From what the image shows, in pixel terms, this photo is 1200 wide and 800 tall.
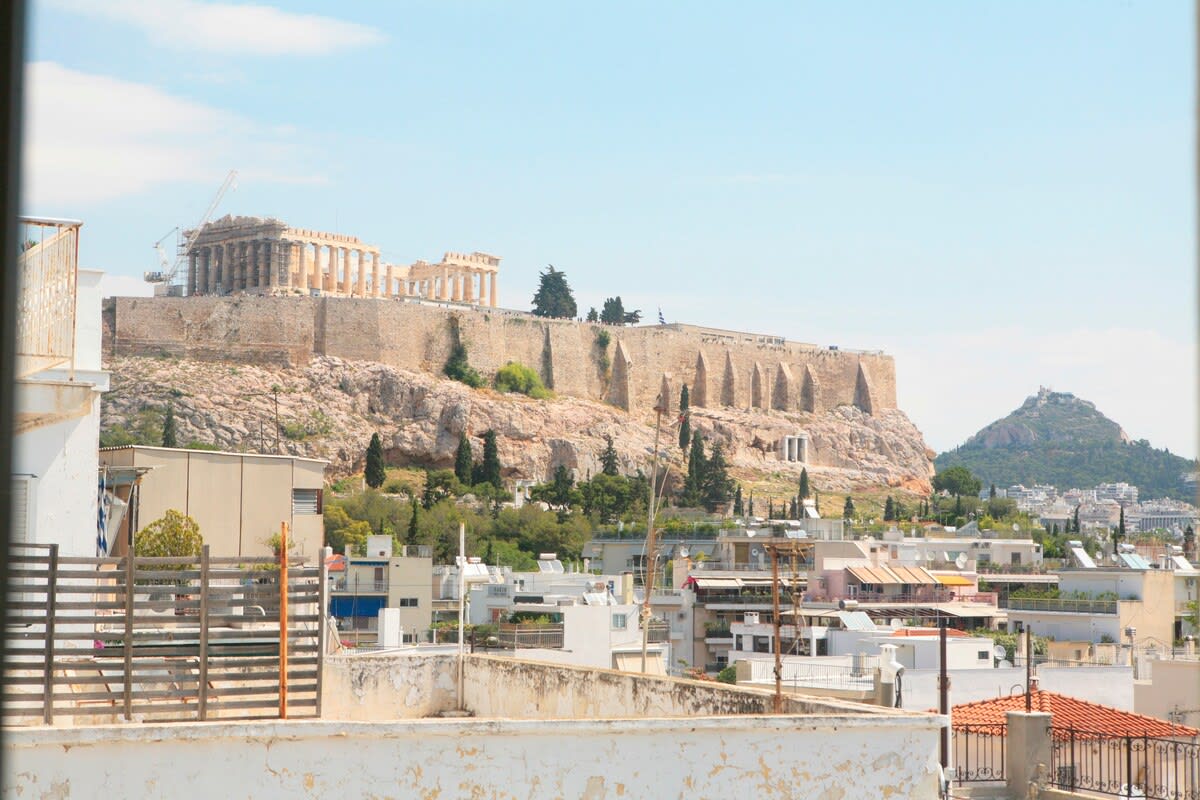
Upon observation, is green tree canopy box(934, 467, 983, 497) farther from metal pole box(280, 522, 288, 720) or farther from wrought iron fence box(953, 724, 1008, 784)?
metal pole box(280, 522, 288, 720)

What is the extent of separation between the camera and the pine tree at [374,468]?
57688mm

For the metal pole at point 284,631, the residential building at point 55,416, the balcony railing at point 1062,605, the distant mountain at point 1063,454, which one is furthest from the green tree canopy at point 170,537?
the distant mountain at point 1063,454

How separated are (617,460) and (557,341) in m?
9.01

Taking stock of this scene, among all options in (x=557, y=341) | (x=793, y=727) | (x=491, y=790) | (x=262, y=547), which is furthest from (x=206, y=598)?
(x=557, y=341)

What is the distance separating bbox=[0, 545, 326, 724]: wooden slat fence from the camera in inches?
228

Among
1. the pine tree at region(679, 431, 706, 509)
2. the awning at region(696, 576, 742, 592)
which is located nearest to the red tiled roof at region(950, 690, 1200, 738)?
the awning at region(696, 576, 742, 592)

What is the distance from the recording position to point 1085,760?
1256 centimetres

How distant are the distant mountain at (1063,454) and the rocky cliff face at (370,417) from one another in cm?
8248

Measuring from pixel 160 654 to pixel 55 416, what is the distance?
7.92 ft

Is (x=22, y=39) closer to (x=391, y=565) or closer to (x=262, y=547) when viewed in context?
(x=262, y=547)

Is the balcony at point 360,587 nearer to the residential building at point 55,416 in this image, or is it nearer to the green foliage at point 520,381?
the residential building at point 55,416

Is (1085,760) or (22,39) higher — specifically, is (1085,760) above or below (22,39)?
below

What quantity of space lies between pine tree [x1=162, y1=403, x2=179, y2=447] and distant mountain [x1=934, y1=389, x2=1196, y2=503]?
10018cm

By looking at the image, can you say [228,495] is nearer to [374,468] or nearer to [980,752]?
[980,752]
